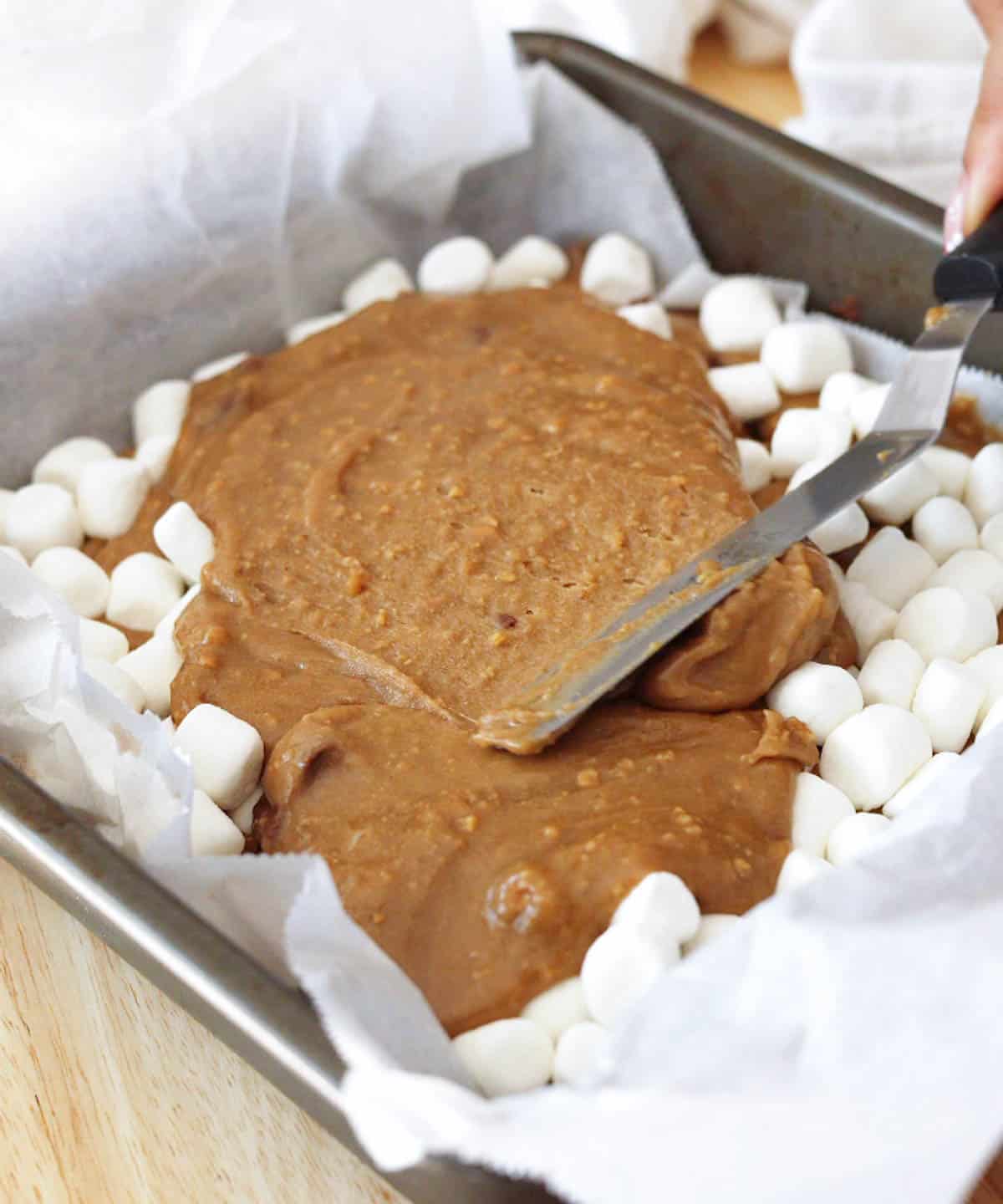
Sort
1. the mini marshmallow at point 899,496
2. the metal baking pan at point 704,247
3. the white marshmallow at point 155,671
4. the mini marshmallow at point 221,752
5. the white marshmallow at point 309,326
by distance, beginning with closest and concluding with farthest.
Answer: the metal baking pan at point 704,247
the mini marshmallow at point 221,752
the white marshmallow at point 155,671
the mini marshmallow at point 899,496
the white marshmallow at point 309,326

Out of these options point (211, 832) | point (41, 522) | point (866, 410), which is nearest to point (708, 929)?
point (211, 832)

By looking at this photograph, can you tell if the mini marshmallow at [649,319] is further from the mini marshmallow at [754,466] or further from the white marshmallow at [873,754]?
the white marshmallow at [873,754]

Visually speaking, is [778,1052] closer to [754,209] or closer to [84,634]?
[84,634]

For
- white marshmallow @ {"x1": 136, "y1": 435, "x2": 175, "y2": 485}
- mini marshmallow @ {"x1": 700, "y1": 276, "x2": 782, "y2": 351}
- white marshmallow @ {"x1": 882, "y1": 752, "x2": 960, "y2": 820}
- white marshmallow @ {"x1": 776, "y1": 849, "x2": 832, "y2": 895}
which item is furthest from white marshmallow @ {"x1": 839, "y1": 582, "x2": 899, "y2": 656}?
white marshmallow @ {"x1": 136, "y1": 435, "x2": 175, "y2": 485}

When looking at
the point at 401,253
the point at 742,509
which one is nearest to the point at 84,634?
the point at 742,509

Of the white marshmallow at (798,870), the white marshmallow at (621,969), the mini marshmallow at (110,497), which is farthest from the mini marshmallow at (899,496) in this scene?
the mini marshmallow at (110,497)
